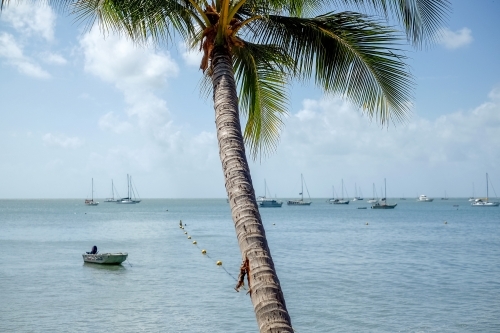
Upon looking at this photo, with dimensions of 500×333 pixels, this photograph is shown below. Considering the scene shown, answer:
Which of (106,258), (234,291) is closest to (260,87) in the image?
(234,291)

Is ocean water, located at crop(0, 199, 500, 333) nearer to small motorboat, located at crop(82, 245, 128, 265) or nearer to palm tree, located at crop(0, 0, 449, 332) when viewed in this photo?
small motorboat, located at crop(82, 245, 128, 265)

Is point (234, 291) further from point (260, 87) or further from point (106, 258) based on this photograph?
point (260, 87)

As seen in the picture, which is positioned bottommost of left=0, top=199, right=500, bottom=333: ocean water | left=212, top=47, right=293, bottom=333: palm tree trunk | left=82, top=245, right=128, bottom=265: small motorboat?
left=0, top=199, right=500, bottom=333: ocean water

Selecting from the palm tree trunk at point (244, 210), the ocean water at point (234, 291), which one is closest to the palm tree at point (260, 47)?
the palm tree trunk at point (244, 210)

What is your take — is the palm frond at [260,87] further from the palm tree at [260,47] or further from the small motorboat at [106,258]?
the small motorboat at [106,258]

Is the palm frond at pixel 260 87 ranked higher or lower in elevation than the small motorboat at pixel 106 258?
higher

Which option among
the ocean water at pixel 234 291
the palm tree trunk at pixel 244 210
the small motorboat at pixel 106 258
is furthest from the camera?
the small motorboat at pixel 106 258

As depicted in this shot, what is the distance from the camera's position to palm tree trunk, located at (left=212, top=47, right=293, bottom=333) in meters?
4.44

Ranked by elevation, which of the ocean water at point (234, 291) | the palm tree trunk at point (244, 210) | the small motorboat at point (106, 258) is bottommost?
the ocean water at point (234, 291)

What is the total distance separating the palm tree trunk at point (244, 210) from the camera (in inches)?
175

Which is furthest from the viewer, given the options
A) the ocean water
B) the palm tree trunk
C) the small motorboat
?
the small motorboat

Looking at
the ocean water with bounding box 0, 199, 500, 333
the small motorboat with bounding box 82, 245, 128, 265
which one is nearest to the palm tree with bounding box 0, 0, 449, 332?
the ocean water with bounding box 0, 199, 500, 333

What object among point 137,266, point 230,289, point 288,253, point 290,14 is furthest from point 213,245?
point 290,14

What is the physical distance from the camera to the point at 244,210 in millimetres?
5004
